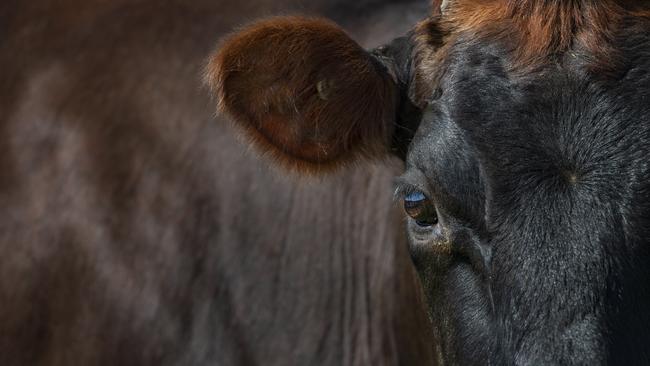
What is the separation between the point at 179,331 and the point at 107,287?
45 cm

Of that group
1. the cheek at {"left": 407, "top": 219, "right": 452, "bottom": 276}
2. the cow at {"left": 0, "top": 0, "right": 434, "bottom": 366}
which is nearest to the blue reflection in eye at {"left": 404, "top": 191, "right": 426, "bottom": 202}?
the cheek at {"left": 407, "top": 219, "right": 452, "bottom": 276}

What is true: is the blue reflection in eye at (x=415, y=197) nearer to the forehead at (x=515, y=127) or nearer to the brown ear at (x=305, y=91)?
the forehead at (x=515, y=127)

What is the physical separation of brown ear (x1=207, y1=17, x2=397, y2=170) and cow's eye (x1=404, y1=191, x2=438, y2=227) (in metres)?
0.49

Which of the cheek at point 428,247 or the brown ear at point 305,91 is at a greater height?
the brown ear at point 305,91

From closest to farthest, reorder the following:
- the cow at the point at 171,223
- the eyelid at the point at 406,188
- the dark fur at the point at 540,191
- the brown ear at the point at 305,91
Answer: the dark fur at the point at 540,191
the eyelid at the point at 406,188
the brown ear at the point at 305,91
the cow at the point at 171,223

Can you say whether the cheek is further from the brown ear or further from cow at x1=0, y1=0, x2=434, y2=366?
cow at x1=0, y1=0, x2=434, y2=366

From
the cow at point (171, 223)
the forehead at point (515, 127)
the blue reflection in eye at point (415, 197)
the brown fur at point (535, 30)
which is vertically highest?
the brown fur at point (535, 30)

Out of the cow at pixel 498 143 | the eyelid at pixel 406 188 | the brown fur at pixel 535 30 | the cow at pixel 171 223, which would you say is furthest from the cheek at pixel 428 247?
the cow at pixel 171 223

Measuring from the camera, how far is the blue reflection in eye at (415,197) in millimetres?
3662

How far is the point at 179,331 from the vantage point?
5.23m

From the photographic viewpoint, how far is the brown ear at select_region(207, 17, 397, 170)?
4.02m

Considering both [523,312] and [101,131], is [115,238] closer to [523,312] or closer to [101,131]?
[101,131]

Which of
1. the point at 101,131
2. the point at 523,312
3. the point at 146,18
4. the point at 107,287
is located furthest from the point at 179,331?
the point at 523,312

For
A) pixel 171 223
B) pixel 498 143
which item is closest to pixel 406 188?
pixel 498 143
